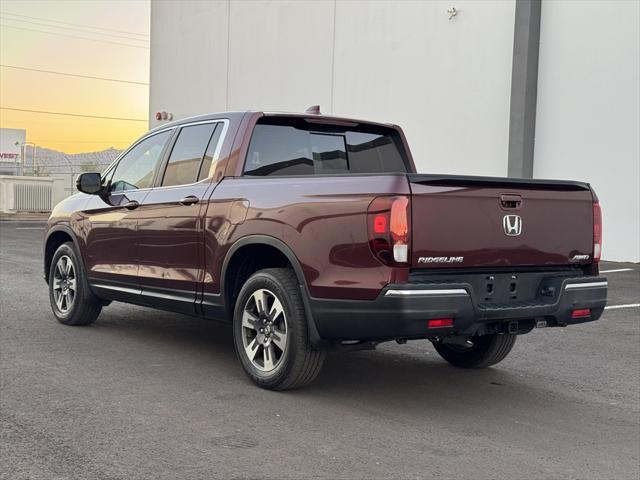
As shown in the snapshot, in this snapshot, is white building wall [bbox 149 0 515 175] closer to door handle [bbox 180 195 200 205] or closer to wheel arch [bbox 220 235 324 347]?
door handle [bbox 180 195 200 205]

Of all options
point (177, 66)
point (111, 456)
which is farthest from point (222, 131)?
point (177, 66)

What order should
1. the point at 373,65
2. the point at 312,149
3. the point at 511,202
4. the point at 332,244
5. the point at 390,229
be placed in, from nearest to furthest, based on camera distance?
the point at 390,229 < the point at 332,244 < the point at 511,202 < the point at 312,149 < the point at 373,65

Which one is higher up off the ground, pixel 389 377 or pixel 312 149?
pixel 312 149

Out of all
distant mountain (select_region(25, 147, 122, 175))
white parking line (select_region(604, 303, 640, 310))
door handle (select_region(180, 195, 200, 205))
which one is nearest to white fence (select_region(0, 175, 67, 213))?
distant mountain (select_region(25, 147, 122, 175))

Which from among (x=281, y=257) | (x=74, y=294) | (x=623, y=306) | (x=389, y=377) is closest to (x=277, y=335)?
(x=281, y=257)

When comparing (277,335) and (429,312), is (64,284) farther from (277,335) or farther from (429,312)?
(429,312)

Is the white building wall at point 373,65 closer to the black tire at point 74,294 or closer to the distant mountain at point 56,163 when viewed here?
the distant mountain at point 56,163

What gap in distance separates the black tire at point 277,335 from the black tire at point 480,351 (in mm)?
1558

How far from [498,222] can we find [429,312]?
0.81m

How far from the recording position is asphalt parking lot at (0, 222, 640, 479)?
4.17m

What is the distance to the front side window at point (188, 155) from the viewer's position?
21.5ft

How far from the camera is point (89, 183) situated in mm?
7469

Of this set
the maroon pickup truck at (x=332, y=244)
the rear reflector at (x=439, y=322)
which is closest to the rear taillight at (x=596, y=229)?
the maroon pickup truck at (x=332, y=244)

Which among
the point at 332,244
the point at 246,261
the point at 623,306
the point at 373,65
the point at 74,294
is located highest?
the point at 373,65
